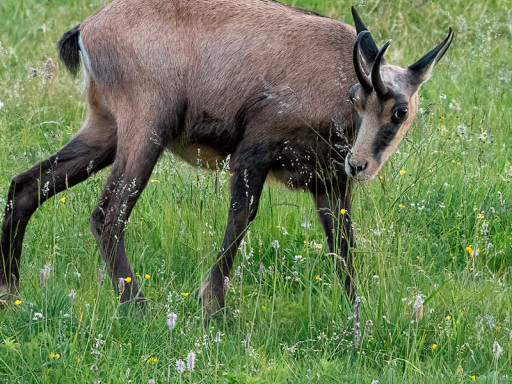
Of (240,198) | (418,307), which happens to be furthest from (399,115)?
(418,307)

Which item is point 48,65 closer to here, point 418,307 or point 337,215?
point 337,215

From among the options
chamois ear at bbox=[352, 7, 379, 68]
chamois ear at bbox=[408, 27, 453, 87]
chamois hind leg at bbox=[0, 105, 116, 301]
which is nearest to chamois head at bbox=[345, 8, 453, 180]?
chamois ear at bbox=[408, 27, 453, 87]

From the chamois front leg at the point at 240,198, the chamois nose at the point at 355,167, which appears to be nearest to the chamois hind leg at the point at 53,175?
the chamois front leg at the point at 240,198

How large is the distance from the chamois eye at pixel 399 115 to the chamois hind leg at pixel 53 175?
5.79 ft

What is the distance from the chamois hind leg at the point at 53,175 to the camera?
17.5 feet

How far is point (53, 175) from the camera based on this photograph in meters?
5.34

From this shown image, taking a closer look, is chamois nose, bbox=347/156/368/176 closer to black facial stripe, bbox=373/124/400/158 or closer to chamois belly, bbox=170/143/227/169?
black facial stripe, bbox=373/124/400/158

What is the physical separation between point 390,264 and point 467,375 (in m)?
0.82

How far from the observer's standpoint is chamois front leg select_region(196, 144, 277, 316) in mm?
5273

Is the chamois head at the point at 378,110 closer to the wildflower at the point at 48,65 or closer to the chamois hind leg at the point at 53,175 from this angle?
the chamois hind leg at the point at 53,175

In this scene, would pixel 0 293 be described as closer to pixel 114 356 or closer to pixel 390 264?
pixel 114 356

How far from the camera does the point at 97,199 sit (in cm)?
572

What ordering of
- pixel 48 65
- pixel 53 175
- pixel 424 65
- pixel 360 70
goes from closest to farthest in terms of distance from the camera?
pixel 360 70 < pixel 424 65 < pixel 53 175 < pixel 48 65

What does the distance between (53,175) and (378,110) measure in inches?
76.9
